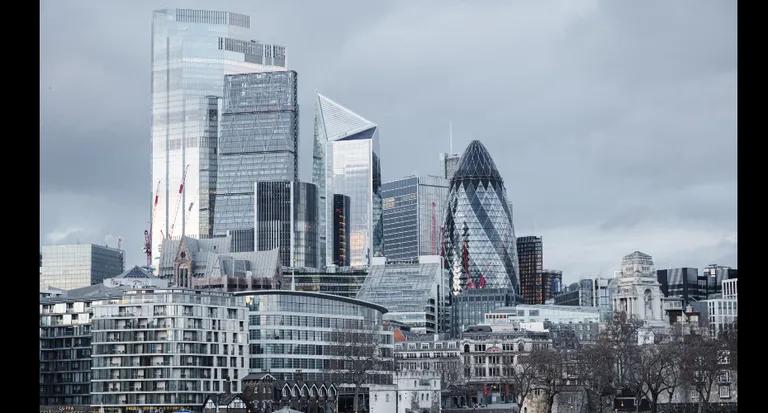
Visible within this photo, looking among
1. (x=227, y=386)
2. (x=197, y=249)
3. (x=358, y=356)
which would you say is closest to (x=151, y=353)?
(x=227, y=386)

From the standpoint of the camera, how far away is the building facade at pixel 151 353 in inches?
2559

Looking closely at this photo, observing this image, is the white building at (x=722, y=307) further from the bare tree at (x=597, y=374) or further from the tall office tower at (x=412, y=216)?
the tall office tower at (x=412, y=216)

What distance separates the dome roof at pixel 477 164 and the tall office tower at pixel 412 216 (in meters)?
25.7

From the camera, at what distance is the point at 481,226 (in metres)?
153

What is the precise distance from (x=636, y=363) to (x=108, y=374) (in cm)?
2633

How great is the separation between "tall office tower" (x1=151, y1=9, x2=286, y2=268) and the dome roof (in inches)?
1238

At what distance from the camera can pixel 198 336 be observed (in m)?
66.7

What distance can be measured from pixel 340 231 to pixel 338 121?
892 inches

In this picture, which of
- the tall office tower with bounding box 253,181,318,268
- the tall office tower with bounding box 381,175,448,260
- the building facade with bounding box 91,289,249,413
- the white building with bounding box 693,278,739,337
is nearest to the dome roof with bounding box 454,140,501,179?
the tall office tower with bounding box 253,181,318,268

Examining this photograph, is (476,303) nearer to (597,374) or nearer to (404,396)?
(404,396)

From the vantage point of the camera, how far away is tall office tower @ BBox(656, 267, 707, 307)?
136m

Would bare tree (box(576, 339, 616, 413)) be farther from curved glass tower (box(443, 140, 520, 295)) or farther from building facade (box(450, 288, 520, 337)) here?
curved glass tower (box(443, 140, 520, 295))
